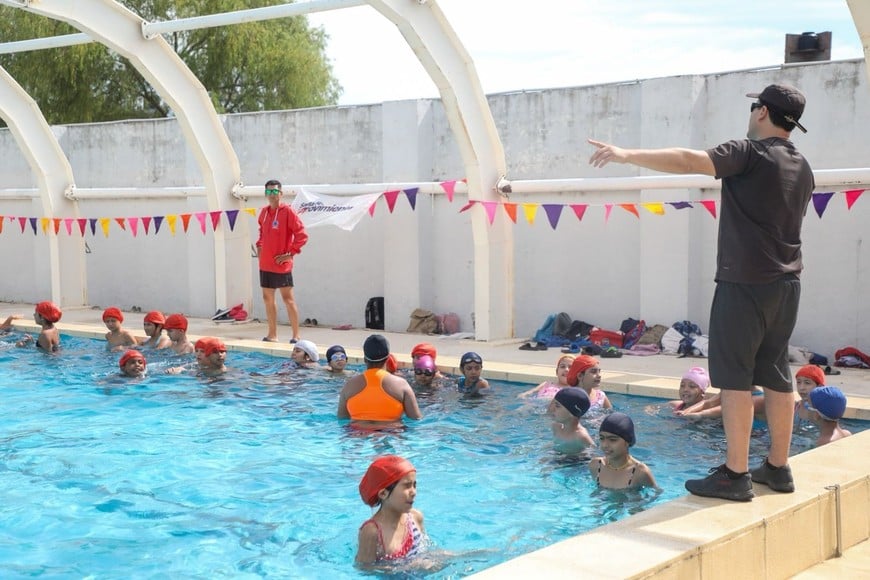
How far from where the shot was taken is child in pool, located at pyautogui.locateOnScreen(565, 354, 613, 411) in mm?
9414

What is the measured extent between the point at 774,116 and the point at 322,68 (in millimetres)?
31092

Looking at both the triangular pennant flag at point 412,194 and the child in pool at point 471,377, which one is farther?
the triangular pennant flag at point 412,194

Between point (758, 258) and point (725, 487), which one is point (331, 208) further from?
point (758, 258)

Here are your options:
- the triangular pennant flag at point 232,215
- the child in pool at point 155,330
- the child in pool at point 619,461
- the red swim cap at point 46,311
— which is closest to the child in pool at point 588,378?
the child in pool at point 619,461

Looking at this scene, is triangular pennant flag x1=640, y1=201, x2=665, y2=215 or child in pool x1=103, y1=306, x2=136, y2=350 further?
child in pool x1=103, y1=306, x2=136, y2=350

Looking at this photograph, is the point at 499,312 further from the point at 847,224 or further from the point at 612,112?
the point at 847,224

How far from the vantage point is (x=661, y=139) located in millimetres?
13273

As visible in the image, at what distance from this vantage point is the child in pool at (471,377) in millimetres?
10531

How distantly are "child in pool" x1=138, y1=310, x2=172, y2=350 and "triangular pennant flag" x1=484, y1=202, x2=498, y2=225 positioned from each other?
4312 millimetres

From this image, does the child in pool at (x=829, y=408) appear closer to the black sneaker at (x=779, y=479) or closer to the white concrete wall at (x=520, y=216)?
the black sneaker at (x=779, y=479)

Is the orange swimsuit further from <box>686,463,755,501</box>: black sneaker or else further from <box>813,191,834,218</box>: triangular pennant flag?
<box>813,191,834,218</box>: triangular pennant flag

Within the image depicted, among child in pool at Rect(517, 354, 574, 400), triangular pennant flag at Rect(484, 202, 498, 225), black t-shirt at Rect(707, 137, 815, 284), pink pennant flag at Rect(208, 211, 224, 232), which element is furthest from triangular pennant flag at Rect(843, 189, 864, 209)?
pink pennant flag at Rect(208, 211, 224, 232)

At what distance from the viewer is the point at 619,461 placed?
23.0ft

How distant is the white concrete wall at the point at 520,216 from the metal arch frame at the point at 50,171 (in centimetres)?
91
